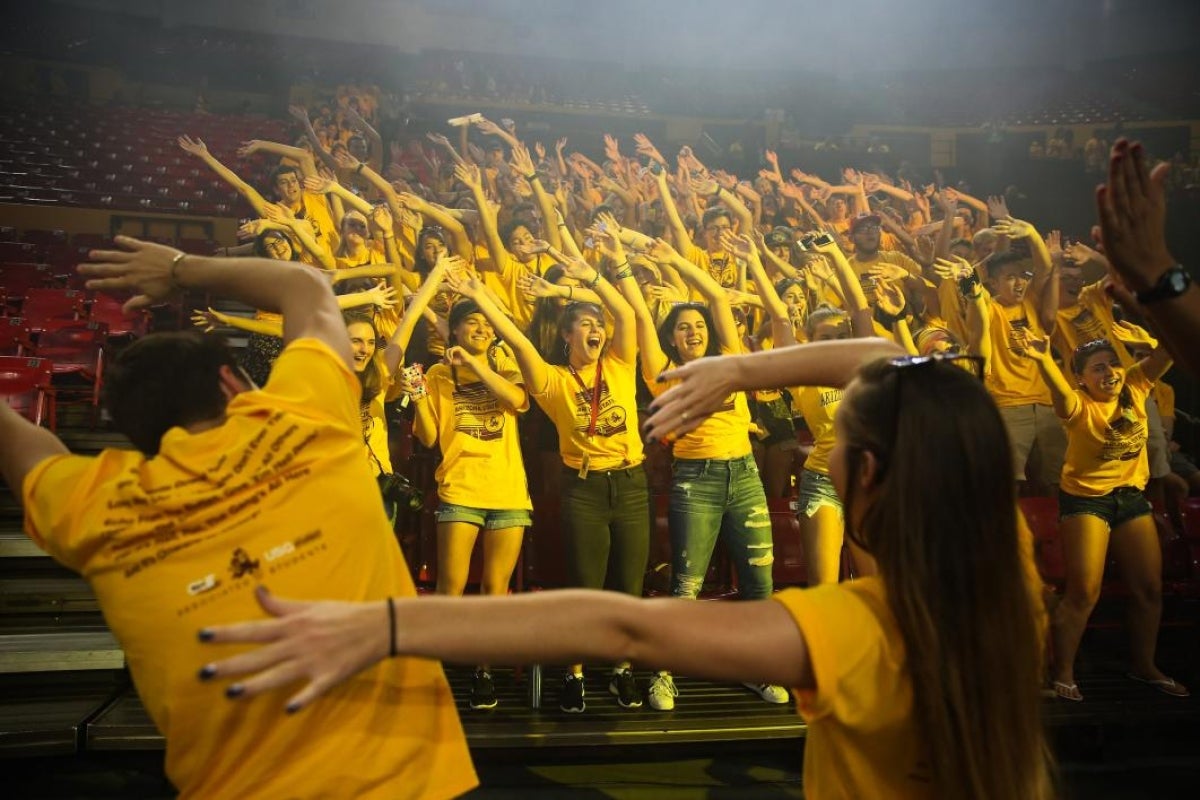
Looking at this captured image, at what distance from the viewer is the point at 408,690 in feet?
4.78

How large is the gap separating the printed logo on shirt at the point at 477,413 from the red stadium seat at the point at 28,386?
8.89 ft

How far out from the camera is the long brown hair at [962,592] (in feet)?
3.87

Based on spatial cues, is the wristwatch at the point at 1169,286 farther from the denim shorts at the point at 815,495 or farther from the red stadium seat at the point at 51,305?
the red stadium seat at the point at 51,305

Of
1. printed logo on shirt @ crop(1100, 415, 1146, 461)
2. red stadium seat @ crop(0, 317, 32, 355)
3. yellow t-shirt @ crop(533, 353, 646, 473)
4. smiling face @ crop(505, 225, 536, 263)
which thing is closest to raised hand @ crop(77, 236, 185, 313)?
yellow t-shirt @ crop(533, 353, 646, 473)

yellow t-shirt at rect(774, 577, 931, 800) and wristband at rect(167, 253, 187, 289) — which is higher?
wristband at rect(167, 253, 187, 289)

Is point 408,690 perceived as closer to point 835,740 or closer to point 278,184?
point 835,740

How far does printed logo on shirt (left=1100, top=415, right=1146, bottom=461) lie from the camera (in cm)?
523

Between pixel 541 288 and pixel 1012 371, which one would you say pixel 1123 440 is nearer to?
pixel 1012 371

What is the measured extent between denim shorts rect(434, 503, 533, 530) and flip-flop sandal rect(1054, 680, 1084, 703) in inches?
123

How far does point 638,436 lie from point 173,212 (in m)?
7.43

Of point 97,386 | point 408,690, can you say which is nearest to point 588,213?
point 97,386

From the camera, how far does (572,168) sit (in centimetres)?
940

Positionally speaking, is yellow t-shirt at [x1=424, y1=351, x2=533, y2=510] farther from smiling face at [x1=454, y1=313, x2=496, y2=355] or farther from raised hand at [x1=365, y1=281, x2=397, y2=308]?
A: raised hand at [x1=365, y1=281, x2=397, y2=308]

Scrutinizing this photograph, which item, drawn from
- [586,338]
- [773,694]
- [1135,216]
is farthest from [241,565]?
[773,694]
